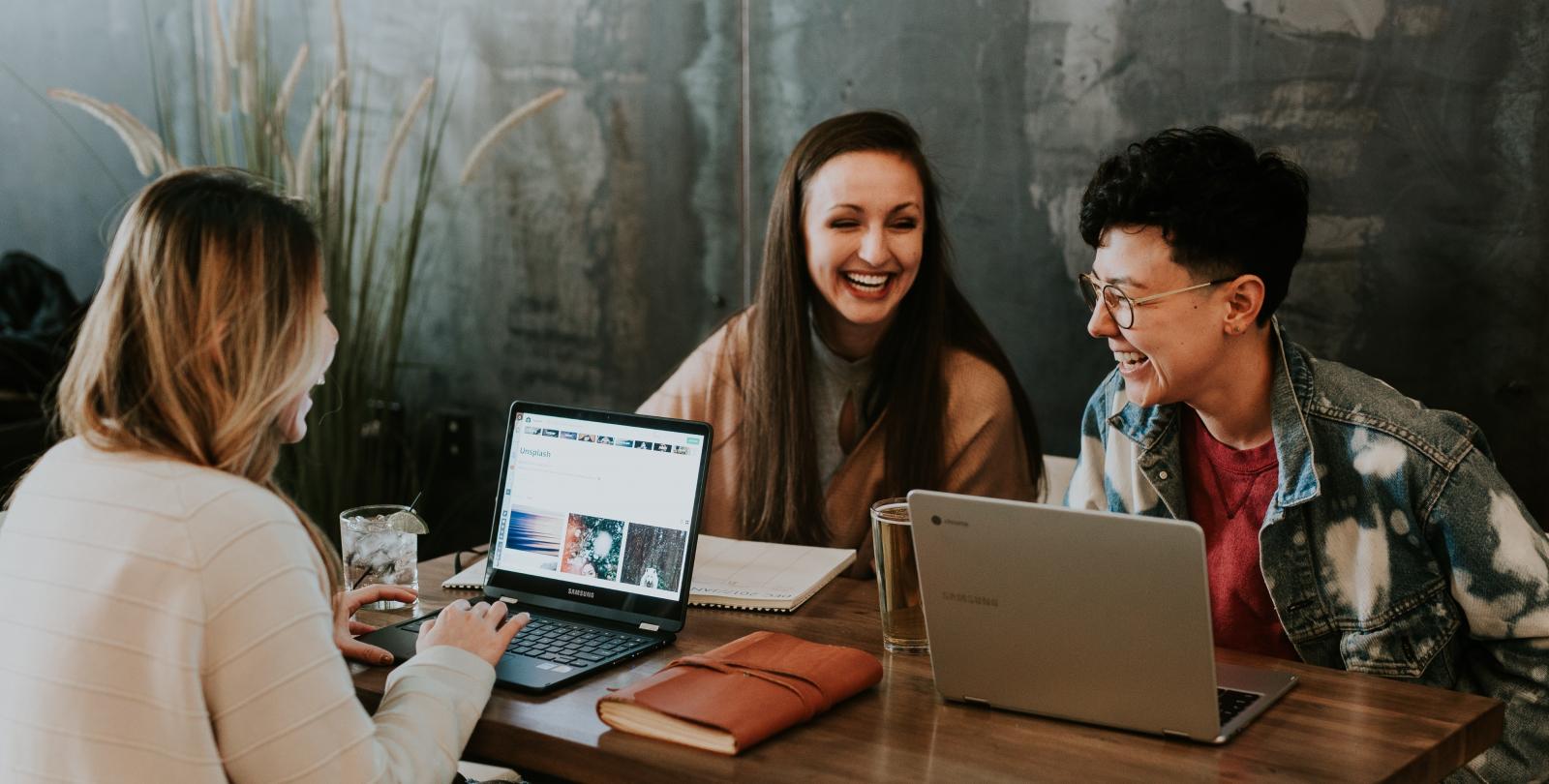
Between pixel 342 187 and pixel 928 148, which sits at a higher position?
pixel 928 148

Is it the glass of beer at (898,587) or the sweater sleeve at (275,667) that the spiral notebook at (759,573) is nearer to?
the glass of beer at (898,587)

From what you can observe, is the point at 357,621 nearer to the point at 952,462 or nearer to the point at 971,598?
the point at 971,598

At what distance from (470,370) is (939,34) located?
1688mm

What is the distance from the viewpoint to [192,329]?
1.28 metres

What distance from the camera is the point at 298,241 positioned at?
1.33m

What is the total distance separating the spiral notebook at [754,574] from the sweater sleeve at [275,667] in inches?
23.0

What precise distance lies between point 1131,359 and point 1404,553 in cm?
41

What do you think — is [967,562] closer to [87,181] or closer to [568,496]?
[568,496]

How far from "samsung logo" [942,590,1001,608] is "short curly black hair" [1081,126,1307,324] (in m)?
0.64

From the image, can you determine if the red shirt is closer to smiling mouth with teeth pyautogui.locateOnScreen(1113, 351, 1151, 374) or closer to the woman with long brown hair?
smiling mouth with teeth pyautogui.locateOnScreen(1113, 351, 1151, 374)

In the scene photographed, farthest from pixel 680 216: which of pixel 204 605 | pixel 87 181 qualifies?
pixel 204 605

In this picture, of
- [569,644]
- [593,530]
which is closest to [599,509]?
[593,530]

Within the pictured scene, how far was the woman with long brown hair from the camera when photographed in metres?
2.35

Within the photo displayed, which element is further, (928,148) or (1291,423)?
(928,148)
